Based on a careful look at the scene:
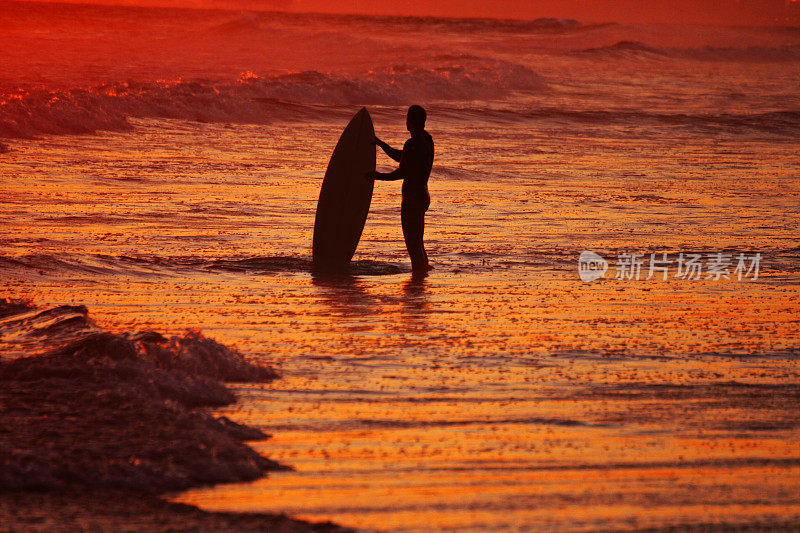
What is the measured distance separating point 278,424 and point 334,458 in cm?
59

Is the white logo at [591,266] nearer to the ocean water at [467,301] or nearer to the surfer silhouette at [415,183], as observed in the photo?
the ocean water at [467,301]

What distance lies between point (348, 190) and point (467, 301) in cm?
253

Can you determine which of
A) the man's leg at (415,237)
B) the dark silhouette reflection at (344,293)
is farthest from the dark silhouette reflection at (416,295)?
the dark silhouette reflection at (344,293)

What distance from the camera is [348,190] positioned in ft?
33.4

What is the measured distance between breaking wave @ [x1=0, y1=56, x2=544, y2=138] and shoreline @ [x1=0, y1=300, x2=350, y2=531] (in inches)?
637

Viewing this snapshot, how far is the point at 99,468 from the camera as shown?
441 centimetres

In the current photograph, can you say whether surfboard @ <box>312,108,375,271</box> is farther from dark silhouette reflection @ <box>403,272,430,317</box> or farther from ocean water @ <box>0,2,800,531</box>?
dark silhouette reflection @ <box>403,272,430,317</box>

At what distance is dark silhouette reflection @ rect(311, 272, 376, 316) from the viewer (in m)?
7.88

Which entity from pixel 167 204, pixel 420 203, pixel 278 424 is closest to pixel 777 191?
pixel 420 203

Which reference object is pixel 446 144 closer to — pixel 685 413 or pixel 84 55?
pixel 685 413

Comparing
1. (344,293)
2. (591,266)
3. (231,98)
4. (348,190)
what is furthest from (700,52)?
(344,293)

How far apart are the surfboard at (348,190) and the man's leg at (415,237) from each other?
66cm

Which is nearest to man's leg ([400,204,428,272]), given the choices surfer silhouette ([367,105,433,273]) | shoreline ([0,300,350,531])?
surfer silhouette ([367,105,433,273])

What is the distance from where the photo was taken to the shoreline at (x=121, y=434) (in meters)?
4.04
